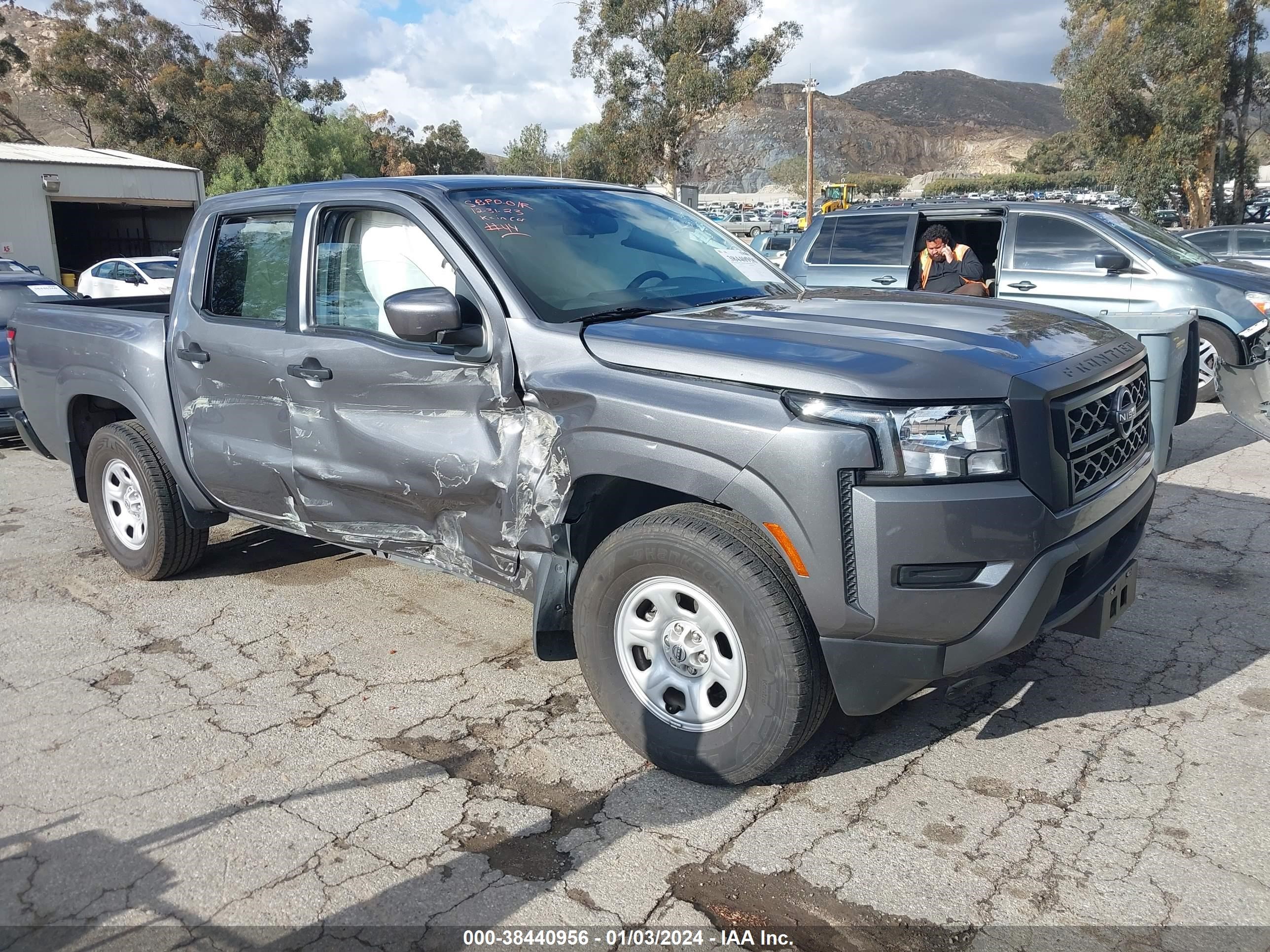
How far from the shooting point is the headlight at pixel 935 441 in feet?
9.43

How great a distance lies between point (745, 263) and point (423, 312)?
1.71m

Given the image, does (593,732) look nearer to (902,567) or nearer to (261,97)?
(902,567)

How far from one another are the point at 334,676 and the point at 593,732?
1.23 m

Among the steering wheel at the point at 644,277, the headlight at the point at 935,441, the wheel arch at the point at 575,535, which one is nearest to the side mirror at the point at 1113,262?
the steering wheel at the point at 644,277

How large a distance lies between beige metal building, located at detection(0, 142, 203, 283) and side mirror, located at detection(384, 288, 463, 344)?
21.6 metres

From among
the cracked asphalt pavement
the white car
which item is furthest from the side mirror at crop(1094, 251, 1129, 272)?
the white car

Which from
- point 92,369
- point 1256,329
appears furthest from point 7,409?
point 1256,329

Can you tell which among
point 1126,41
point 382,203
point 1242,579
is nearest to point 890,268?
point 1242,579

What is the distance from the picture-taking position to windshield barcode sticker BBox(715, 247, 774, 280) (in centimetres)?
452

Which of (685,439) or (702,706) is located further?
(702,706)

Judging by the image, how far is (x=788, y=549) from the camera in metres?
2.99

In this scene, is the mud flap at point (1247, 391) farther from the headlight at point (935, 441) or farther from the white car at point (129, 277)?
the white car at point (129, 277)

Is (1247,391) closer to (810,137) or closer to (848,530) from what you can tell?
(848,530)

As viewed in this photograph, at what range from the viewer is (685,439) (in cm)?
312
